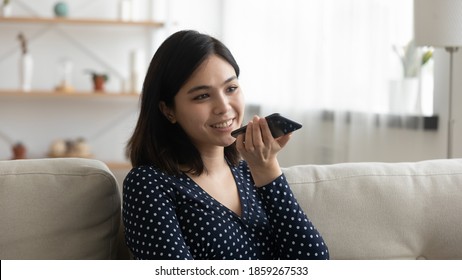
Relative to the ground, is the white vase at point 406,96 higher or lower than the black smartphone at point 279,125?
lower

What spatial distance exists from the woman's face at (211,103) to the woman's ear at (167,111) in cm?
2

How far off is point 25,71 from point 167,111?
3.57 meters

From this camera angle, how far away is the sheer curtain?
153 inches

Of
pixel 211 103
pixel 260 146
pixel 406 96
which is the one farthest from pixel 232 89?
pixel 406 96

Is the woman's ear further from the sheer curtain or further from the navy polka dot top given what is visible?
the sheer curtain

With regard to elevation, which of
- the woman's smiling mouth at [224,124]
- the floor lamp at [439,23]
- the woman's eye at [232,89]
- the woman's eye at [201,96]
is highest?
the floor lamp at [439,23]

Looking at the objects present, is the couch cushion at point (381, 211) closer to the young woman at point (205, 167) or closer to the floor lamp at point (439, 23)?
the young woman at point (205, 167)

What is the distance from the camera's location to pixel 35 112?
5.29 metres

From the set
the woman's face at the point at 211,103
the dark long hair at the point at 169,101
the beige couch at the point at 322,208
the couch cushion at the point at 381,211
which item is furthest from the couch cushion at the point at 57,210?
the couch cushion at the point at 381,211

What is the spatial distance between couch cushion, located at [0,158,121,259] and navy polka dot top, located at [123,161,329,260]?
0.29 feet

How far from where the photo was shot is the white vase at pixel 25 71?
502 cm

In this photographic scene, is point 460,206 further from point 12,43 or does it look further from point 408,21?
point 12,43

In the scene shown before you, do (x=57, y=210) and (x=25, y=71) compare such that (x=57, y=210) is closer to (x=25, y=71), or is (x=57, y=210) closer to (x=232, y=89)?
(x=232, y=89)
